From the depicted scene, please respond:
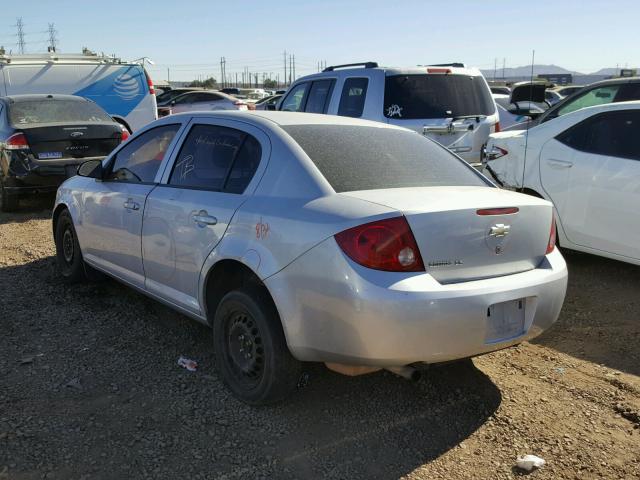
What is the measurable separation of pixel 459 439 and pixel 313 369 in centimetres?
113

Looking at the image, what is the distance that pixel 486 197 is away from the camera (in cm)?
357

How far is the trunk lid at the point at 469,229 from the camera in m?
3.21

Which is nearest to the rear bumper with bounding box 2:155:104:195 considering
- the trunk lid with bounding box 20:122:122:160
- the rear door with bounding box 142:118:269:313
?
the trunk lid with bounding box 20:122:122:160

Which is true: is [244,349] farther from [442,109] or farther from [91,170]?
[442,109]

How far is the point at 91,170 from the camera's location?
18.1 ft

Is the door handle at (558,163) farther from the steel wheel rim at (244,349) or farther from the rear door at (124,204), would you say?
the steel wheel rim at (244,349)

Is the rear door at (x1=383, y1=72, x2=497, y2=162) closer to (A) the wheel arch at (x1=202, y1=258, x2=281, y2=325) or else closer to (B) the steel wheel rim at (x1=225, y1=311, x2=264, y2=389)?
(A) the wheel arch at (x1=202, y1=258, x2=281, y2=325)

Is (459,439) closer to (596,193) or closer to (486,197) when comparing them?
(486,197)

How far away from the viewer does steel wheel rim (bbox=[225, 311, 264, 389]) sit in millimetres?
3658

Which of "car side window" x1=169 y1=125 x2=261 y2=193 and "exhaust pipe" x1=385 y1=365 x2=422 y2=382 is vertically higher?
"car side window" x1=169 y1=125 x2=261 y2=193

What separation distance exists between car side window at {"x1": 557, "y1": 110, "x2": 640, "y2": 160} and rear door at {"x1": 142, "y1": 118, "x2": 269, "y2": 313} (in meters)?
3.57

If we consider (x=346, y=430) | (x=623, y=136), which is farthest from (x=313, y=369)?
(x=623, y=136)

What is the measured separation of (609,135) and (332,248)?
3.93m

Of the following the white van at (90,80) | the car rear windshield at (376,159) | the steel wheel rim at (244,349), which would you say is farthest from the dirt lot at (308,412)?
the white van at (90,80)
